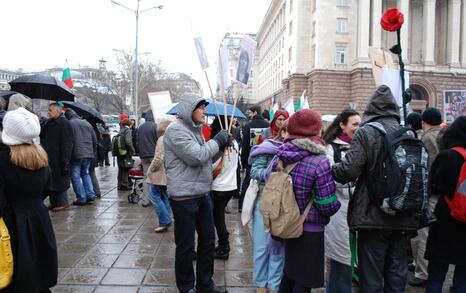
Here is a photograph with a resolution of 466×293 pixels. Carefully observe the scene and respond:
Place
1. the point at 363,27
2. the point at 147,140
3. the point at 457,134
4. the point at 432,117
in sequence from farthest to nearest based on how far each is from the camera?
the point at 363,27, the point at 147,140, the point at 432,117, the point at 457,134

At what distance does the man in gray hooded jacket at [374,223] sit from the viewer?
345 cm

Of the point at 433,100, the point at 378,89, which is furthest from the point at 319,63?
the point at 378,89

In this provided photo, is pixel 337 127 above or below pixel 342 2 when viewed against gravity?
below

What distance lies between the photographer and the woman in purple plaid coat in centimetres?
350

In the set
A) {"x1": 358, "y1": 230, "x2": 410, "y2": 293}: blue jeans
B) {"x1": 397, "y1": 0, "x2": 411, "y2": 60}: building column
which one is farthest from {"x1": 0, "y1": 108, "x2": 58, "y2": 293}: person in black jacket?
{"x1": 397, "y1": 0, "x2": 411, "y2": 60}: building column

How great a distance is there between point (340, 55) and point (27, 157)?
153ft

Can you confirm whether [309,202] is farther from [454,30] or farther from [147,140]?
[454,30]

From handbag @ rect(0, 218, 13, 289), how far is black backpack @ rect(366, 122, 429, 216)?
286 centimetres

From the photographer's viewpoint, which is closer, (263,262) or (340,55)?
(263,262)

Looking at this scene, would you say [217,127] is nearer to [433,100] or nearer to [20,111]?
[20,111]

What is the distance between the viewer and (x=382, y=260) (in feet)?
11.6

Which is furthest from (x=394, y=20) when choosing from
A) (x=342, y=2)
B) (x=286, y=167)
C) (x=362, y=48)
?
(x=342, y=2)

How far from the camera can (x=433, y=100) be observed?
45750mm

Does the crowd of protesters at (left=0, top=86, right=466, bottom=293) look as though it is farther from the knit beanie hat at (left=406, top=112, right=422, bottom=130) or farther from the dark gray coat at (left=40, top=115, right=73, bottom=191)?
the dark gray coat at (left=40, top=115, right=73, bottom=191)
